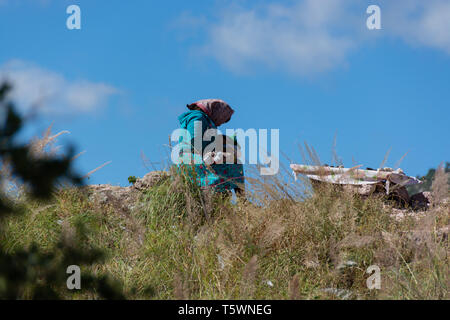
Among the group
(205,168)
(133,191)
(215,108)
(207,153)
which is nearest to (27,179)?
(205,168)

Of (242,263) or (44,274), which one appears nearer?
(44,274)

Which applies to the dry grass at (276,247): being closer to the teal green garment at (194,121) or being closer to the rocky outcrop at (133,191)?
the rocky outcrop at (133,191)

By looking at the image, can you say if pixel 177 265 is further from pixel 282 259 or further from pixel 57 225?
pixel 57 225

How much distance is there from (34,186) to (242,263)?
7.60 feet

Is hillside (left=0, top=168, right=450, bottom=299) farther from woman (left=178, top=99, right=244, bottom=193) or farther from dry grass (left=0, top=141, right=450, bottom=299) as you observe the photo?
woman (left=178, top=99, right=244, bottom=193)

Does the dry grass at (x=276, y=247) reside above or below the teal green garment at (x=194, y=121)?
below

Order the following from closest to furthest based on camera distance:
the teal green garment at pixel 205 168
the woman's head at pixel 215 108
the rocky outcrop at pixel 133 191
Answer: the teal green garment at pixel 205 168, the rocky outcrop at pixel 133 191, the woman's head at pixel 215 108

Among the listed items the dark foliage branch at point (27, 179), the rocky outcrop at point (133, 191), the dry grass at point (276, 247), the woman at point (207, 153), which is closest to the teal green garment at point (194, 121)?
the woman at point (207, 153)

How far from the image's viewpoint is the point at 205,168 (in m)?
6.39

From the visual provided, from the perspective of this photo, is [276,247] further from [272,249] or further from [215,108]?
[215,108]

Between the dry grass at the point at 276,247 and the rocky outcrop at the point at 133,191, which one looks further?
the rocky outcrop at the point at 133,191

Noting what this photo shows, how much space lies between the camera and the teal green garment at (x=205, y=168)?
250 inches
